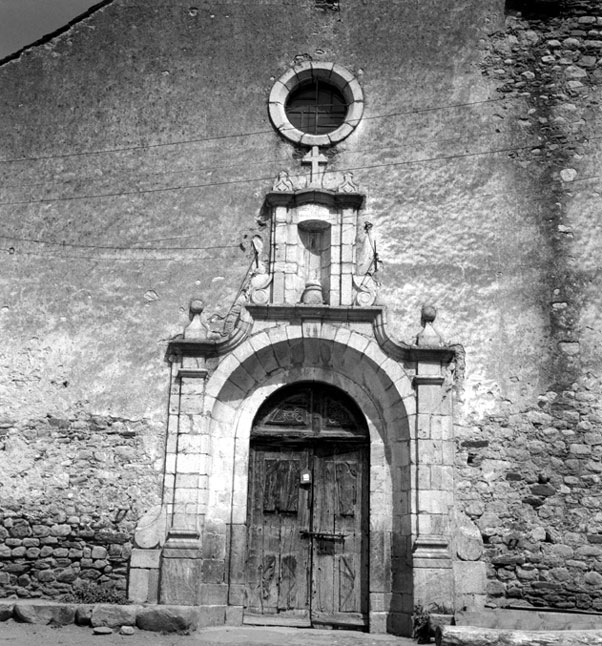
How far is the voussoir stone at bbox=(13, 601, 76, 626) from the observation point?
819cm

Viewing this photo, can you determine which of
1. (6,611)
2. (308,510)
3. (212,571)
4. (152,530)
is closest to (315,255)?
(308,510)

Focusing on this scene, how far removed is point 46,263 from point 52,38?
2.55 metres

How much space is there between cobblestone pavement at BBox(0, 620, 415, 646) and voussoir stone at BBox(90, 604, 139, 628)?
11cm

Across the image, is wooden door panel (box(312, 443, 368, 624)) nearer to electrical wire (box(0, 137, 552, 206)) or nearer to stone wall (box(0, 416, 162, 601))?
stone wall (box(0, 416, 162, 601))

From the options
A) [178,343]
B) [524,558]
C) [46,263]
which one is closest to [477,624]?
[524,558]

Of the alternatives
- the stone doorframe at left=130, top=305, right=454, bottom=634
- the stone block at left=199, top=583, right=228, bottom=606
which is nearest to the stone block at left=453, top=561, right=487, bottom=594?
the stone doorframe at left=130, top=305, right=454, bottom=634

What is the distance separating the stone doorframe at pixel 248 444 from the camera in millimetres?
8656

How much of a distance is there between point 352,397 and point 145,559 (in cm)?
259

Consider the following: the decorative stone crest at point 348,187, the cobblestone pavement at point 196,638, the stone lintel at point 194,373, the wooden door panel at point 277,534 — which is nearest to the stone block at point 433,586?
the cobblestone pavement at point 196,638

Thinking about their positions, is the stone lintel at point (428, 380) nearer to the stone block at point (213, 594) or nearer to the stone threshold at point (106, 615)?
the stone block at point (213, 594)

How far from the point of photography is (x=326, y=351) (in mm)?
9453

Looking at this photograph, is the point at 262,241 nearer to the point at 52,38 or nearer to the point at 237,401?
the point at 237,401

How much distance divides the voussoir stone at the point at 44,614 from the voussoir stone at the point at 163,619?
634 millimetres

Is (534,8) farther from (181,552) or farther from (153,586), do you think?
(153,586)
